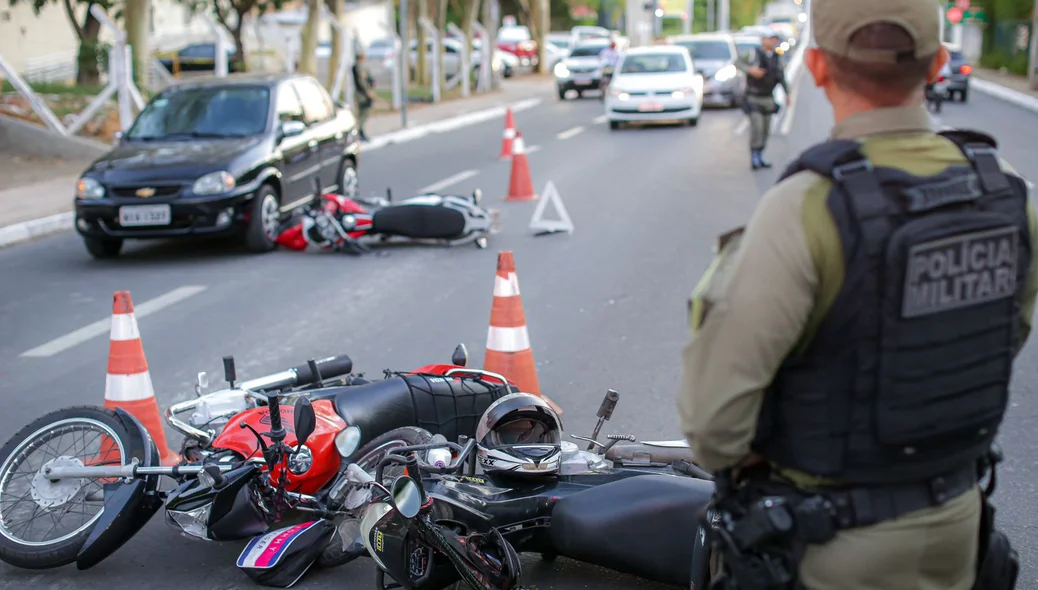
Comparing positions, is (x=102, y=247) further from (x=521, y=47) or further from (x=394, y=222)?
(x=521, y=47)

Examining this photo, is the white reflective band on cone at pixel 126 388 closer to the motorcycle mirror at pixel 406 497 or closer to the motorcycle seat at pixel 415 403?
the motorcycle seat at pixel 415 403

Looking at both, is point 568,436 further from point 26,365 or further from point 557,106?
point 557,106

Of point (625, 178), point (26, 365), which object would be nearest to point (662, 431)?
point (26, 365)

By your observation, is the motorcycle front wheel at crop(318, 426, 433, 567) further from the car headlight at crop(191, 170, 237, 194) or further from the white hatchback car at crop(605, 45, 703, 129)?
the white hatchback car at crop(605, 45, 703, 129)

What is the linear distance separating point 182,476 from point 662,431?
2.43 meters

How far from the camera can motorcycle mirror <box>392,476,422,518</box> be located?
10.3 feet

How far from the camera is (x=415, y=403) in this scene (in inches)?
176

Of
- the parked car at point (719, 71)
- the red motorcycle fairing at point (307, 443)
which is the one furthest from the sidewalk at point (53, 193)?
the red motorcycle fairing at point (307, 443)

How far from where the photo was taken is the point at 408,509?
314 cm

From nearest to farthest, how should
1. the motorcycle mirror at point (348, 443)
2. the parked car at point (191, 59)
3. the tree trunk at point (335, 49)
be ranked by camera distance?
the motorcycle mirror at point (348, 443) < the tree trunk at point (335, 49) < the parked car at point (191, 59)

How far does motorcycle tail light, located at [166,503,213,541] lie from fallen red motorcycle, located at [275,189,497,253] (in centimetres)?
663

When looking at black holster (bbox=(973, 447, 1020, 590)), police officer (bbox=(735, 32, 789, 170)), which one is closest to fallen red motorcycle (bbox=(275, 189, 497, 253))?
police officer (bbox=(735, 32, 789, 170))

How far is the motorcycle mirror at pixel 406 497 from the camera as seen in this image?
3.13 metres

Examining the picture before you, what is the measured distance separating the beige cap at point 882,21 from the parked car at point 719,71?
26.7m
